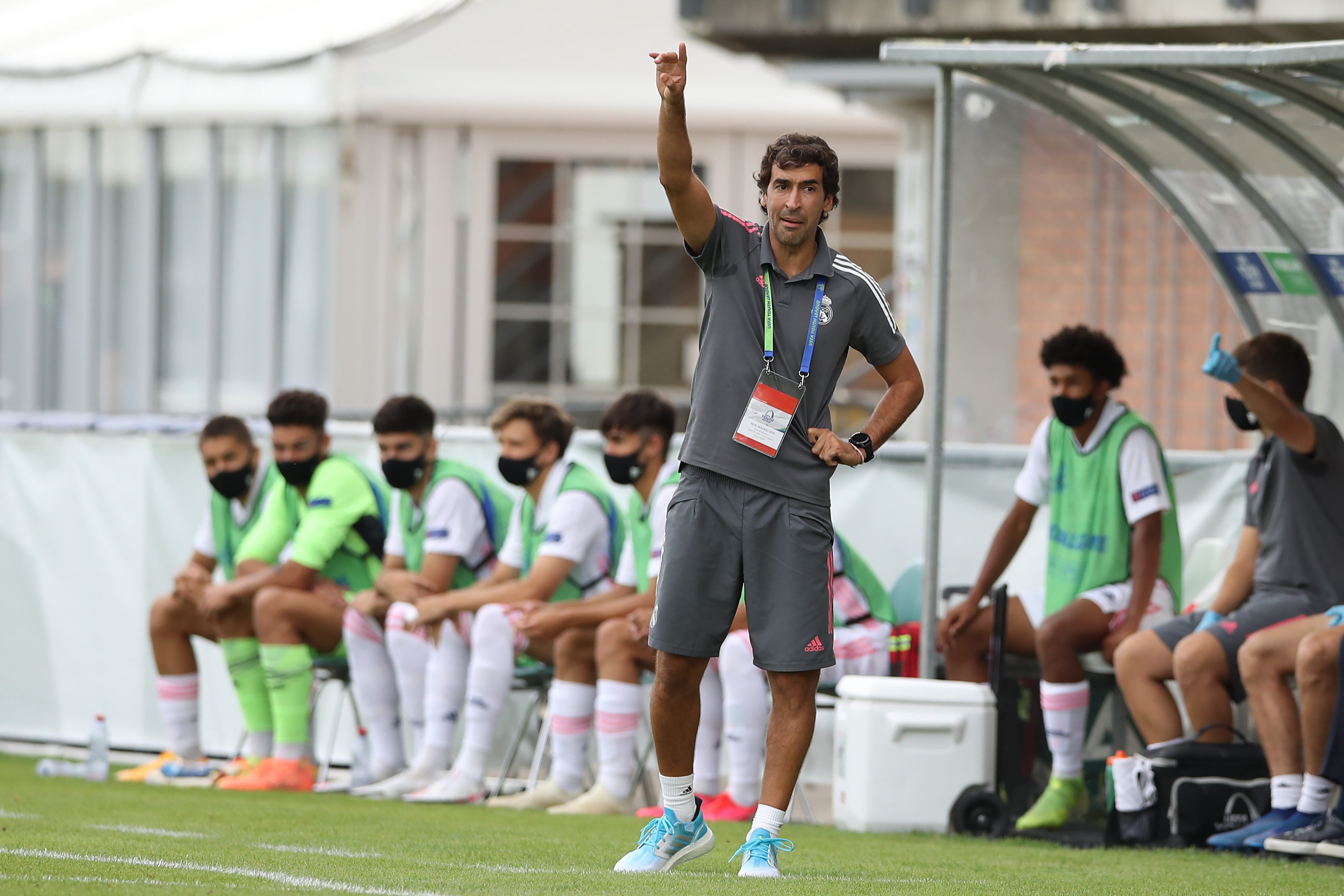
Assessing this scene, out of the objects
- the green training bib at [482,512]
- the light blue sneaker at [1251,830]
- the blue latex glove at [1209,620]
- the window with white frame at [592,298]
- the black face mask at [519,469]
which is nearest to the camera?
the light blue sneaker at [1251,830]

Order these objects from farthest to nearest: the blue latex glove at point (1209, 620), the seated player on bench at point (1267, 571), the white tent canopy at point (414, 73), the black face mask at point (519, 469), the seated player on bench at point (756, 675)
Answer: the white tent canopy at point (414, 73), the black face mask at point (519, 469), the seated player on bench at point (756, 675), the blue latex glove at point (1209, 620), the seated player on bench at point (1267, 571)

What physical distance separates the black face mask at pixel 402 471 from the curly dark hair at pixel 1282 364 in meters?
3.44

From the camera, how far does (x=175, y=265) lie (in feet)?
55.5

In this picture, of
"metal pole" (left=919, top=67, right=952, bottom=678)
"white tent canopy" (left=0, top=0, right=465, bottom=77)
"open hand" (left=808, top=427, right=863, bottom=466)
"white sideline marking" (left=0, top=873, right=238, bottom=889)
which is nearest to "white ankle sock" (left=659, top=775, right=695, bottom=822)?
"open hand" (left=808, top=427, right=863, bottom=466)

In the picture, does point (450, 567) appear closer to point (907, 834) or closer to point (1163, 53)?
point (907, 834)

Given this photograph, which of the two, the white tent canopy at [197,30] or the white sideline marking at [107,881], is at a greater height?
the white tent canopy at [197,30]

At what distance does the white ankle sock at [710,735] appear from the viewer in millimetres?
8398

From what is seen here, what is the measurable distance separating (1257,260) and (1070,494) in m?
1.45

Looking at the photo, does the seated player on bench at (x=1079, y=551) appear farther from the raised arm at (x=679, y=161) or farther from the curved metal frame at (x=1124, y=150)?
the raised arm at (x=679, y=161)

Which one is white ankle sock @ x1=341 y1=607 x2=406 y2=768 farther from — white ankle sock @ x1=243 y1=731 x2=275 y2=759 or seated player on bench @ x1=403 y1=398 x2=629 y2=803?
seated player on bench @ x1=403 y1=398 x2=629 y2=803

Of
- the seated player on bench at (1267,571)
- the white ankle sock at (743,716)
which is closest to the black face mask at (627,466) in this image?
the white ankle sock at (743,716)

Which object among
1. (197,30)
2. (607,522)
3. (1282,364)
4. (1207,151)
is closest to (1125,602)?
(1282,364)

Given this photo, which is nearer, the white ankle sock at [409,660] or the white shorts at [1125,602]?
the white shorts at [1125,602]

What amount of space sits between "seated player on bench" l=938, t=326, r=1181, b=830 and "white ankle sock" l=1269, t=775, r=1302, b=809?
983 mm
